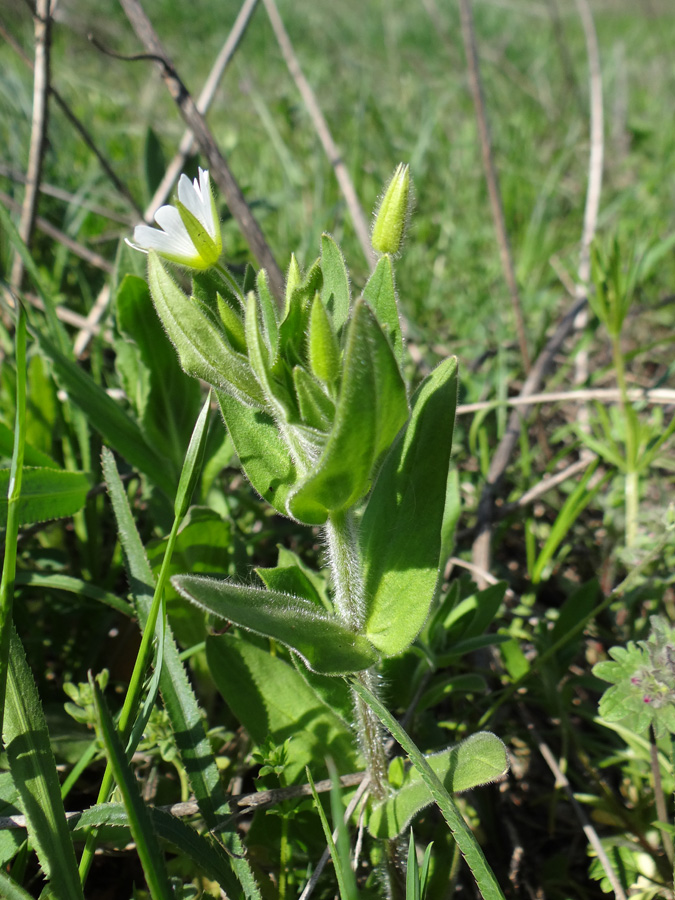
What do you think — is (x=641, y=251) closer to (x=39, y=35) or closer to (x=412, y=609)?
(x=412, y=609)

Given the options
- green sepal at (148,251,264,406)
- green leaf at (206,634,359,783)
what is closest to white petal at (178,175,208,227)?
green sepal at (148,251,264,406)

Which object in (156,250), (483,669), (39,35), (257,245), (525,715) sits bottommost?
(525,715)

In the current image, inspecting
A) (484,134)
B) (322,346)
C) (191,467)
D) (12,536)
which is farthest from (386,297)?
(484,134)

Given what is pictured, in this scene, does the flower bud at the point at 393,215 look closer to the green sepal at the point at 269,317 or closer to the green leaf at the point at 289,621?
the green sepal at the point at 269,317

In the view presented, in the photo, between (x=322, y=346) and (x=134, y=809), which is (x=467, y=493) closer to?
(x=322, y=346)

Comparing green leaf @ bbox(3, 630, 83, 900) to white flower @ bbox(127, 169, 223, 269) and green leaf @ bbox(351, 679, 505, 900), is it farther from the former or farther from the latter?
white flower @ bbox(127, 169, 223, 269)

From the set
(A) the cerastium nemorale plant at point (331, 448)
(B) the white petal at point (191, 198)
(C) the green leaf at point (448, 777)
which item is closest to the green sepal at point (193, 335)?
(A) the cerastium nemorale plant at point (331, 448)

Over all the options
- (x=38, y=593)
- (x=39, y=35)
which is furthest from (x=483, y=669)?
(x=39, y=35)
